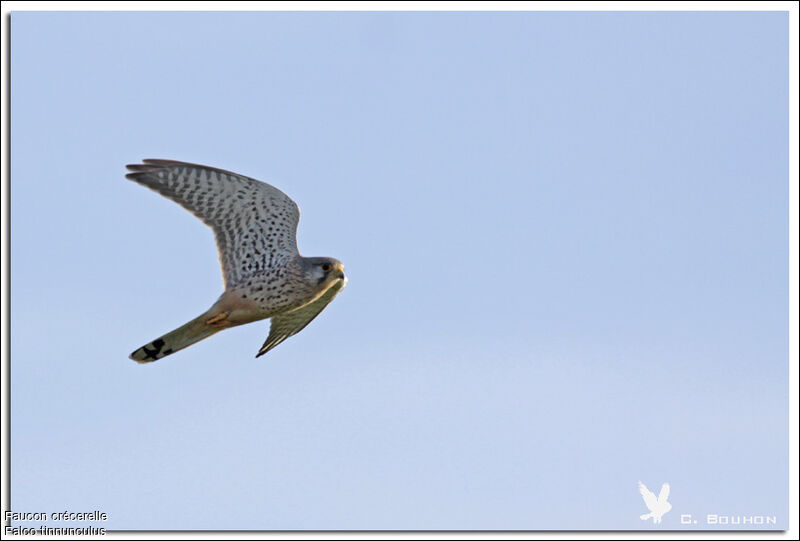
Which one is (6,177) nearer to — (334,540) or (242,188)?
(242,188)

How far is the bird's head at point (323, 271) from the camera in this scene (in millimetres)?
15555

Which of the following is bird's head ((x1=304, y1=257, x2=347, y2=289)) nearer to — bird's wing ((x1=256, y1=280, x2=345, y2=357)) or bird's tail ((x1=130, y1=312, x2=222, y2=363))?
bird's wing ((x1=256, y1=280, x2=345, y2=357))

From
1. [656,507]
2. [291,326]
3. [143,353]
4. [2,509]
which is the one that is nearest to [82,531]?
[2,509]

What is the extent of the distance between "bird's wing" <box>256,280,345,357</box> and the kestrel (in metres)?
0.80

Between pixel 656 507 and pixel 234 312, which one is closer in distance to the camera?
pixel 234 312

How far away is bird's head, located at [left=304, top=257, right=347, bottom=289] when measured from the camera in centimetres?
1555

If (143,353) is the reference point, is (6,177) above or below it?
above

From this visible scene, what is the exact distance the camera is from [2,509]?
16469mm

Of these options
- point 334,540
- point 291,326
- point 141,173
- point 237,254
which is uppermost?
point 141,173

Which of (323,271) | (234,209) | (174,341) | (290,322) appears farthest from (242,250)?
(290,322)

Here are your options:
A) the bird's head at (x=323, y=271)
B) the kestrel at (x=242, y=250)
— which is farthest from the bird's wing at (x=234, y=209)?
the bird's head at (x=323, y=271)

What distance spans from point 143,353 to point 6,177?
11.8ft

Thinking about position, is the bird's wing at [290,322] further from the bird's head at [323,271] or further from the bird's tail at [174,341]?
the bird's tail at [174,341]

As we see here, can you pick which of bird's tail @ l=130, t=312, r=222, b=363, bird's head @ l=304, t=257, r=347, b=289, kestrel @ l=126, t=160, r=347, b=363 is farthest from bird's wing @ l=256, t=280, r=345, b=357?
bird's tail @ l=130, t=312, r=222, b=363
